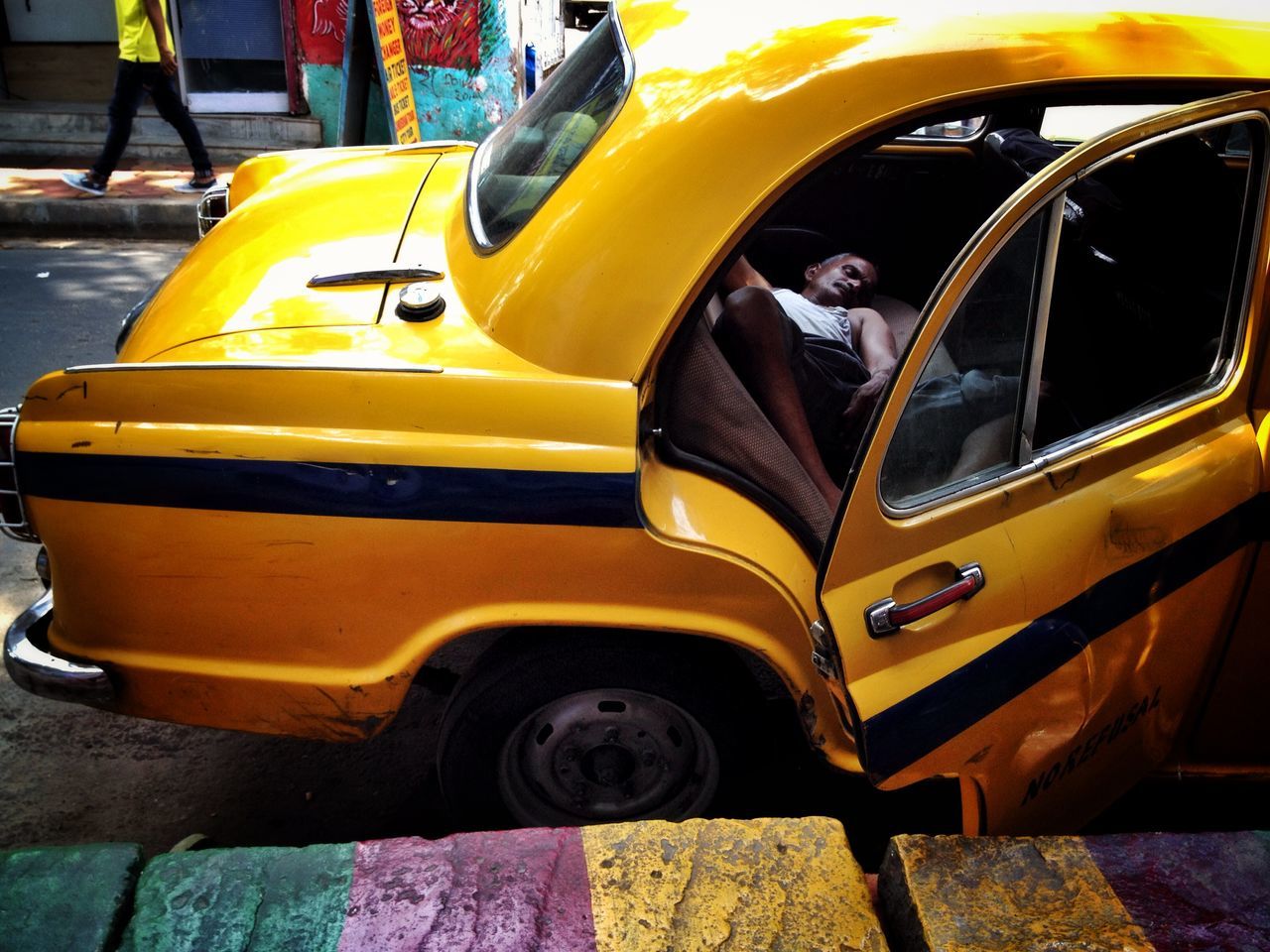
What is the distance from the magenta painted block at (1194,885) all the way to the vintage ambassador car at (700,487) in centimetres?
21

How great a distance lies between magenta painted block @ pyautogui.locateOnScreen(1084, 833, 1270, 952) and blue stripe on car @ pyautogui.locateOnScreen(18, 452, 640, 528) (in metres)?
1.05

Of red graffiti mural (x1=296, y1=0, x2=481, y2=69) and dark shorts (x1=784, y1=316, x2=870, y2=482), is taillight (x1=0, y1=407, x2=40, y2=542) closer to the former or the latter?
dark shorts (x1=784, y1=316, x2=870, y2=482)

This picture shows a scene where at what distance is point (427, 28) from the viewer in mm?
8469

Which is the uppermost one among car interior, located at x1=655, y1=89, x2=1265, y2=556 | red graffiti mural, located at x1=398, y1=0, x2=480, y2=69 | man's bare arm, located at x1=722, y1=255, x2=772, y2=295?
car interior, located at x1=655, y1=89, x2=1265, y2=556

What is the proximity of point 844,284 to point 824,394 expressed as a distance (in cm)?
73

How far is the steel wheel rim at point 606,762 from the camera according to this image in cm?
226

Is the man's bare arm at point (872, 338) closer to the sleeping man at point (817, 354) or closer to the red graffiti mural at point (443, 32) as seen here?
the sleeping man at point (817, 354)

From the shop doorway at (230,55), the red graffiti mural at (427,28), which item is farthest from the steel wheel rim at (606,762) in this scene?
the shop doorway at (230,55)

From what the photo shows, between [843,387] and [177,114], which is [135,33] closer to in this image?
[177,114]

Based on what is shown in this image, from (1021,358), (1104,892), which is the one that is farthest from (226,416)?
(1104,892)

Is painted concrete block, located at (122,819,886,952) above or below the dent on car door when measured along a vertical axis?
below

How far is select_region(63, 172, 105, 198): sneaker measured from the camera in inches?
299

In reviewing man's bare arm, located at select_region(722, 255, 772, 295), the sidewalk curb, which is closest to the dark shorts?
man's bare arm, located at select_region(722, 255, 772, 295)

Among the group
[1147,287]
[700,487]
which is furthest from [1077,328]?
[700,487]
